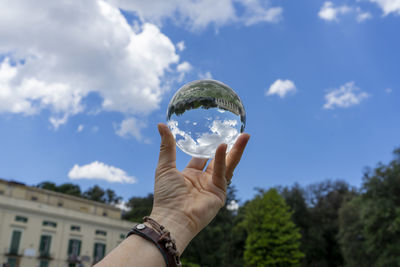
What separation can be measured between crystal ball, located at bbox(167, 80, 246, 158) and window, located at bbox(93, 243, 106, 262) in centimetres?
4083

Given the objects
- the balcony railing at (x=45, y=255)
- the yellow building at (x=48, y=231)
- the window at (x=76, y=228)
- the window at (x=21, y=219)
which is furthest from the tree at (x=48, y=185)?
the window at (x=21, y=219)

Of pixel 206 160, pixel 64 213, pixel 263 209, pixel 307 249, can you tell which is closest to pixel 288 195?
pixel 307 249

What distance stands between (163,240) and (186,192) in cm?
56

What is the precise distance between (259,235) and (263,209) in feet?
9.31

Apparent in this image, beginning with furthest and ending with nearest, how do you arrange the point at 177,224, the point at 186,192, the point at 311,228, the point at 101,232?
the point at 311,228, the point at 101,232, the point at 186,192, the point at 177,224

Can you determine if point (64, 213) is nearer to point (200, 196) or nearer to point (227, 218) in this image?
point (227, 218)

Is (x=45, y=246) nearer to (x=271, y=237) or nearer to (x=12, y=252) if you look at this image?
(x=12, y=252)

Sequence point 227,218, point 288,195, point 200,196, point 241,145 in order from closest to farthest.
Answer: point 200,196 < point 241,145 < point 227,218 < point 288,195

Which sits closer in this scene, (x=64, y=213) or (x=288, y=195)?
(x=64, y=213)

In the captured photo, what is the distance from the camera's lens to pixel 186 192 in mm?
2602

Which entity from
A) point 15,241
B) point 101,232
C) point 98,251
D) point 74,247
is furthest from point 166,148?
→ point 101,232

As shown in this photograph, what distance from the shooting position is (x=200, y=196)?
2.64 metres

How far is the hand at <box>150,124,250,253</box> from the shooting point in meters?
2.38


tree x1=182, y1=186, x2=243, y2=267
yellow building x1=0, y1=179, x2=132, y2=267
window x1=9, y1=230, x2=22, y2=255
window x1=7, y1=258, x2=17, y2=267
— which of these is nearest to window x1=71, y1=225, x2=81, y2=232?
yellow building x1=0, y1=179, x2=132, y2=267
